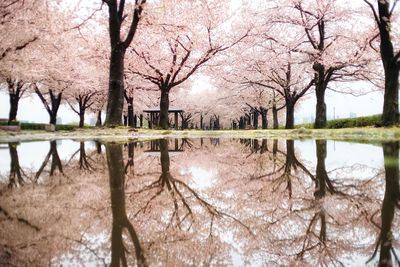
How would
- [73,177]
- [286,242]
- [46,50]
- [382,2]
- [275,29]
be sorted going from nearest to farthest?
[286,242] → [73,177] → [382,2] → [46,50] → [275,29]

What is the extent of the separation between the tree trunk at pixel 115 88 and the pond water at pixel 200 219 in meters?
10.3

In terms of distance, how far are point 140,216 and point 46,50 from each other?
21668 millimetres

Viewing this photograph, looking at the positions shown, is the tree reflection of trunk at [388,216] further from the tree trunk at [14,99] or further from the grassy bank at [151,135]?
the tree trunk at [14,99]

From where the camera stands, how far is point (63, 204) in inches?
87.4

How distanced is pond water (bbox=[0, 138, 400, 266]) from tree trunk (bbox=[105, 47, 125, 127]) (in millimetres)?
10325

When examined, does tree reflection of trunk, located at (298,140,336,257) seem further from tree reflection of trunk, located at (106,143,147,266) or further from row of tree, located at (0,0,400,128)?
row of tree, located at (0,0,400,128)

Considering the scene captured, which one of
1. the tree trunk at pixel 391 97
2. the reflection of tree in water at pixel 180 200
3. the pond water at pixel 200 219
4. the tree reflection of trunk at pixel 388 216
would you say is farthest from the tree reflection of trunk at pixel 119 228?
the tree trunk at pixel 391 97

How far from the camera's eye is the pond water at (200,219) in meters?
1.41

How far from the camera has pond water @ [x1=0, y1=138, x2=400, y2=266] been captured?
141 cm

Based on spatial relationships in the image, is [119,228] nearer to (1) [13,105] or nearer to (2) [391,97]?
(2) [391,97]

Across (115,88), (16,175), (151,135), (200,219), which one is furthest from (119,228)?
(115,88)

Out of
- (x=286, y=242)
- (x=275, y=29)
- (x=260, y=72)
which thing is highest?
(x=275, y=29)

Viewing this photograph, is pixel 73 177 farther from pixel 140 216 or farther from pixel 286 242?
pixel 286 242

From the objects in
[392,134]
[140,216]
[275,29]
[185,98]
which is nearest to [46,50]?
[275,29]
